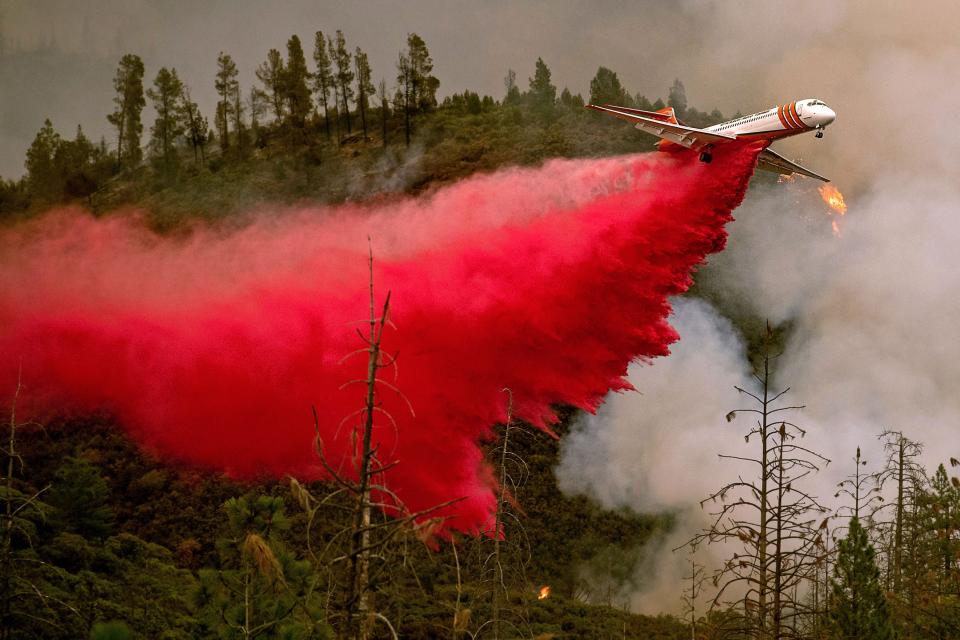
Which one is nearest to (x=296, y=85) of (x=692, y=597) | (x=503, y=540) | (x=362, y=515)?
(x=692, y=597)

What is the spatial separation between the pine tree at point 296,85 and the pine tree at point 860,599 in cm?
6331

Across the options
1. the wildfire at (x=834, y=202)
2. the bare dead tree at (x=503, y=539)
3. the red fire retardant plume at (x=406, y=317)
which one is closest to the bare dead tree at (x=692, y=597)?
the bare dead tree at (x=503, y=539)

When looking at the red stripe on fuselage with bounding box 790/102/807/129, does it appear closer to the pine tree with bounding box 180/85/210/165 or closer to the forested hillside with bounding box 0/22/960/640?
the forested hillside with bounding box 0/22/960/640

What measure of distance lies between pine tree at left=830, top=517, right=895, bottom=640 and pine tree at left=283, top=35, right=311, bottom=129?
208 feet

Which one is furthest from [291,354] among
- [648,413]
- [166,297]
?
[648,413]

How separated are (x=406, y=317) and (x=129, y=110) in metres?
53.7

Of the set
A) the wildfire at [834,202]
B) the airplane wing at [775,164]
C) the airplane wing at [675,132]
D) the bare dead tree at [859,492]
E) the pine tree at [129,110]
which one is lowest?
the bare dead tree at [859,492]

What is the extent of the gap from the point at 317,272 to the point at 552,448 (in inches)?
875

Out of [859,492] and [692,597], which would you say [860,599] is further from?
[859,492]

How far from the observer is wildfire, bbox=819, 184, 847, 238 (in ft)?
228

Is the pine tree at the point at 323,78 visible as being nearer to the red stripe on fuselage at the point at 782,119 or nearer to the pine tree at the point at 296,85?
the pine tree at the point at 296,85

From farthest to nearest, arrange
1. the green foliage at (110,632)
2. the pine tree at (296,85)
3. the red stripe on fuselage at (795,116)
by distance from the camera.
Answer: the pine tree at (296,85)
the red stripe on fuselage at (795,116)
the green foliage at (110,632)

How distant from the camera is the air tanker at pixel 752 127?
29.0 metres

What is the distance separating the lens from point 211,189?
233 ft
